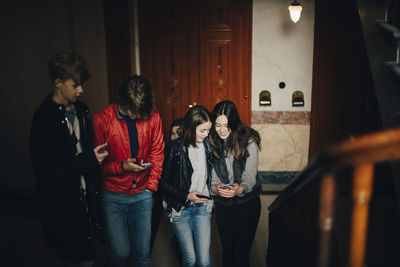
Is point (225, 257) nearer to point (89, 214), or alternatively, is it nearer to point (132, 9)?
point (89, 214)

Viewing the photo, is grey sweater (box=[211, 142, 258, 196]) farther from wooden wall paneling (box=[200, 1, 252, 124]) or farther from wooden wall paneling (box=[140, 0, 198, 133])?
wooden wall paneling (box=[140, 0, 198, 133])

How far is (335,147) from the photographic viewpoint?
2.79 feet

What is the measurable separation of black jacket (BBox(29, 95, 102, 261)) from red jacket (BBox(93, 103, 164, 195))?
0.12 m

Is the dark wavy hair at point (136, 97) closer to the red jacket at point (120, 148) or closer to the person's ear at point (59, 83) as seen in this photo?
the red jacket at point (120, 148)

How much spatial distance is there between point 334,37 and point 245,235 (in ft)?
12.0

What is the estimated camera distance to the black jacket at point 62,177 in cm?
208

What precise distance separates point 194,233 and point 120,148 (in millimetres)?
812

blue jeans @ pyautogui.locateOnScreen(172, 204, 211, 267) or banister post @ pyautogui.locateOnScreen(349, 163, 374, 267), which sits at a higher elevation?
banister post @ pyautogui.locateOnScreen(349, 163, 374, 267)

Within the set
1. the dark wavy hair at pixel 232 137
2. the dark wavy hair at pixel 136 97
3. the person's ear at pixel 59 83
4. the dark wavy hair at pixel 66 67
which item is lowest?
the dark wavy hair at pixel 232 137

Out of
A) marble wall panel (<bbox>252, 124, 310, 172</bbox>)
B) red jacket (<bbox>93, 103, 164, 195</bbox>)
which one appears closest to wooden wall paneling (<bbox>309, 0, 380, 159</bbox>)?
marble wall panel (<bbox>252, 124, 310, 172</bbox>)

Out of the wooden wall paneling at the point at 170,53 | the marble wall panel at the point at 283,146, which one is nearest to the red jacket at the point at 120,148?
the wooden wall paneling at the point at 170,53

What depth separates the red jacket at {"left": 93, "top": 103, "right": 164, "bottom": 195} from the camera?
242 centimetres

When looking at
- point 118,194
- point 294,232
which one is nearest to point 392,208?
point 294,232

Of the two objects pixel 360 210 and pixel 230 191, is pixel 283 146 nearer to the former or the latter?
pixel 230 191
